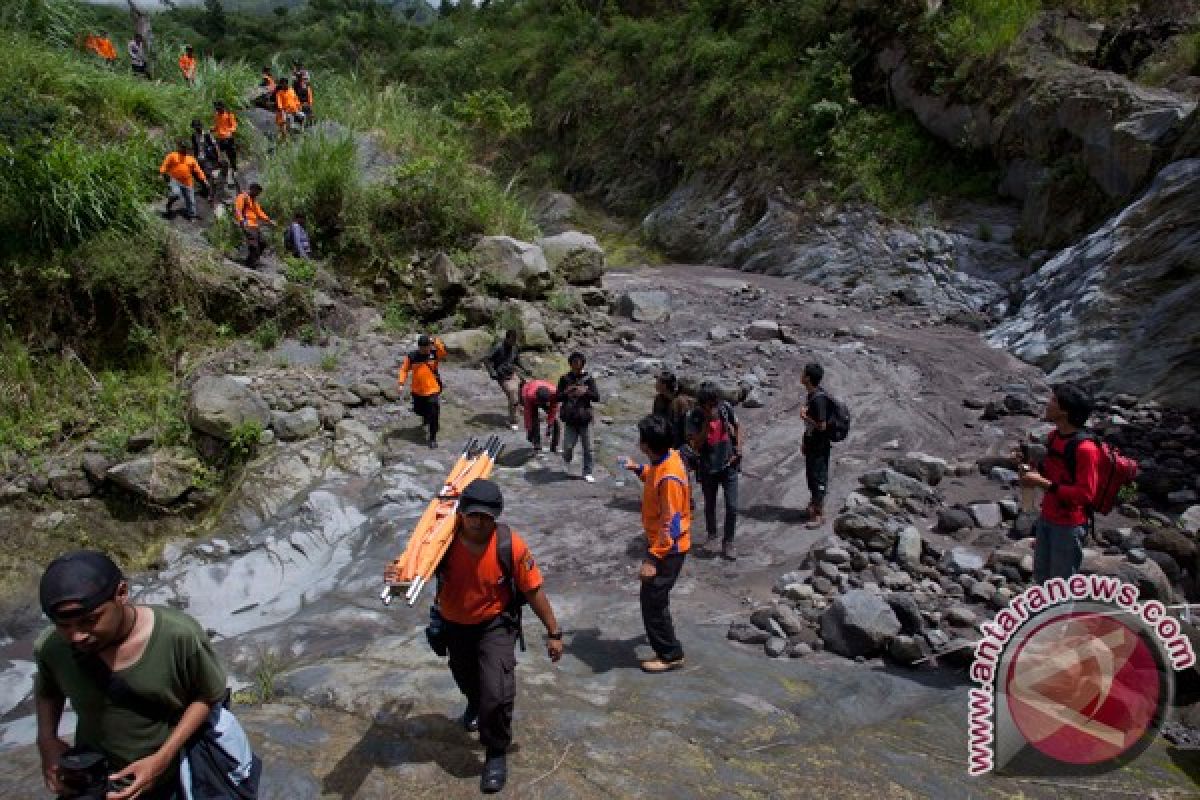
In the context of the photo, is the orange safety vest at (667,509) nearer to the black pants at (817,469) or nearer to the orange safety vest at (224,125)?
the black pants at (817,469)

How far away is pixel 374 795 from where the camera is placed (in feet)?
10.6

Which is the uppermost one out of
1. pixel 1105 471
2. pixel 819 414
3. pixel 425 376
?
pixel 1105 471

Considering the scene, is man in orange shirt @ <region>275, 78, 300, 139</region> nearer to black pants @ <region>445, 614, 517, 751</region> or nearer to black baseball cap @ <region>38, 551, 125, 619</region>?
black pants @ <region>445, 614, 517, 751</region>

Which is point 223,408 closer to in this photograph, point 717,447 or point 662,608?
point 717,447

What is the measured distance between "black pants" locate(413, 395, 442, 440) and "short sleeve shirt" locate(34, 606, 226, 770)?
6.33 meters

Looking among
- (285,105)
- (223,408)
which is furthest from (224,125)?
(223,408)

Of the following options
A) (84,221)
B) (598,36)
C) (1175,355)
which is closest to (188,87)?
(84,221)

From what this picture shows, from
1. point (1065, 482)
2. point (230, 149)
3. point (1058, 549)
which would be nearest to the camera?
point (1065, 482)

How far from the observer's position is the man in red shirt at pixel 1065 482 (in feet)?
13.3

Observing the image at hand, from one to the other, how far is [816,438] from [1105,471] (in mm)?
2697

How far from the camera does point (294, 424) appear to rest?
336 inches

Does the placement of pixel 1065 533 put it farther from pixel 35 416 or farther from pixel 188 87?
pixel 188 87

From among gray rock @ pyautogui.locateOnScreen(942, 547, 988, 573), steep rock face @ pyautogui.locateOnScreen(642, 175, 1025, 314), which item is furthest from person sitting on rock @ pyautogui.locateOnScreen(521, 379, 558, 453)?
steep rock face @ pyautogui.locateOnScreen(642, 175, 1025, 314)

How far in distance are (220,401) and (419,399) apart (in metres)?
2.21
